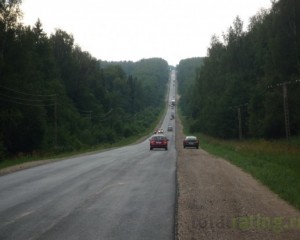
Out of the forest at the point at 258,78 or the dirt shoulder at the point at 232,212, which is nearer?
the dirt shoulder at the point at 232,212

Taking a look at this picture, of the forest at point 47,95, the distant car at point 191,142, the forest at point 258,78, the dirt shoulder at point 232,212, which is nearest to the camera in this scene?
the dirt shoulder at point 232,212

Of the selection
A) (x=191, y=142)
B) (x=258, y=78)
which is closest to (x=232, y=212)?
(x=191, y=142)

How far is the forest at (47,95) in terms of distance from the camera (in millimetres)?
53250

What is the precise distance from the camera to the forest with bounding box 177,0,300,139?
5166 cm

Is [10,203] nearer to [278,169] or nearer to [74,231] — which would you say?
[74,231]

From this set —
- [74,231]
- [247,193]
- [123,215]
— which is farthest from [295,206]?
[74,231]

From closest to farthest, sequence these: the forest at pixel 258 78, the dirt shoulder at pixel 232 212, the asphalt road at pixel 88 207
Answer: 1. the dirt shoulder at pixel 232 212
2. the asphalt road at pixel 88 207
3. the forest at pixel 258 78

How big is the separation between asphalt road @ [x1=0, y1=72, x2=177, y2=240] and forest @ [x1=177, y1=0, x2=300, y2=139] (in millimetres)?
A: 22177

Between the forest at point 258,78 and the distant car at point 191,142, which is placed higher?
the forest at point 258,78

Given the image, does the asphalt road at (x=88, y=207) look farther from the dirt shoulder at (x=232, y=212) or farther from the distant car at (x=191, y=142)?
the distant car at (x=191, y=142)

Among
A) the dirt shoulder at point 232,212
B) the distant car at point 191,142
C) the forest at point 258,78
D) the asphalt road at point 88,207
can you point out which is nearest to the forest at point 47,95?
the distant car at point 191,142

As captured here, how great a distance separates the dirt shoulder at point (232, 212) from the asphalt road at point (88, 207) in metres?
0.44

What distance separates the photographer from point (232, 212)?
1194 cm

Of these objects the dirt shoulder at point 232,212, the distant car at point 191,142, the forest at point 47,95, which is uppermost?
the forest at point 47,95
